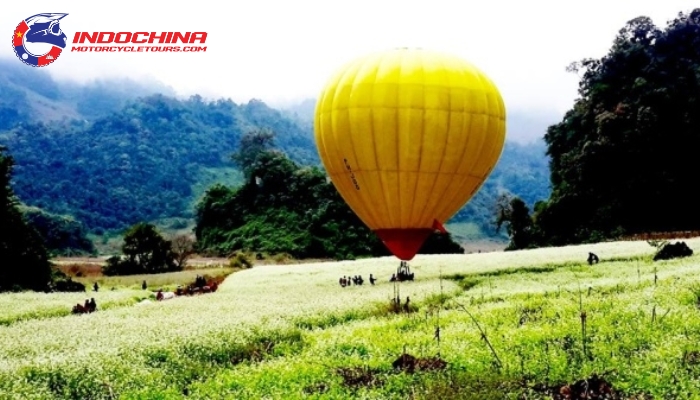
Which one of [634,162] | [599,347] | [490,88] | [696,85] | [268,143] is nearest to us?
[599,347]

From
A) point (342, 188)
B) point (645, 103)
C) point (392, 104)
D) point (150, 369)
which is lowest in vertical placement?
point (150, 369)

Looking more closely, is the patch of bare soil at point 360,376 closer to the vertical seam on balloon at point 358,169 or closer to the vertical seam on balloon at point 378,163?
the vertical seam on balloon at point 378,163

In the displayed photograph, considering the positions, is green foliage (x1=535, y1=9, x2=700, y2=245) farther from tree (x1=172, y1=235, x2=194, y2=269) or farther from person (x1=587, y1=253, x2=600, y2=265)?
tree (x1=172, y1=235, x2=194, y2=269)

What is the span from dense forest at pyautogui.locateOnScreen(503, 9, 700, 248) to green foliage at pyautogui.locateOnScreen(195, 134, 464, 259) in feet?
50.7

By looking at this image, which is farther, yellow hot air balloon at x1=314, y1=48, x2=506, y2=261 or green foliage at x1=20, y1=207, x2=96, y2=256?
green foliage at x1=20, y1=207, x2=96, y2=256

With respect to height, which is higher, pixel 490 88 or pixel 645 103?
pixel 645 103

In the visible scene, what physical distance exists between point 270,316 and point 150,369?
8.52 metres

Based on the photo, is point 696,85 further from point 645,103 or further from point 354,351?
point 354,351

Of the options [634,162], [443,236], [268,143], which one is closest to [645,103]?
[634,162]

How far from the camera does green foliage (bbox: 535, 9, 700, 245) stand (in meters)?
66.3

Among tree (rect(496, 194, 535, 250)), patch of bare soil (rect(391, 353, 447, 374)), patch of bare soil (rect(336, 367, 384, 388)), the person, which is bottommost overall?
patch of bare soil (rect(336, 367, 384, 388))

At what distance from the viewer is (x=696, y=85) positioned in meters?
72.0

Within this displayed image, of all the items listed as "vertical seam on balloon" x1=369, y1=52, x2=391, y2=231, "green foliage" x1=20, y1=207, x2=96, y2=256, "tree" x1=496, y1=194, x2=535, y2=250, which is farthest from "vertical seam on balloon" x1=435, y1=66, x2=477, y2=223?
"green foliage" x1=20, y1=207, x2=96, y2=256

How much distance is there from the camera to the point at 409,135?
95.0ft
